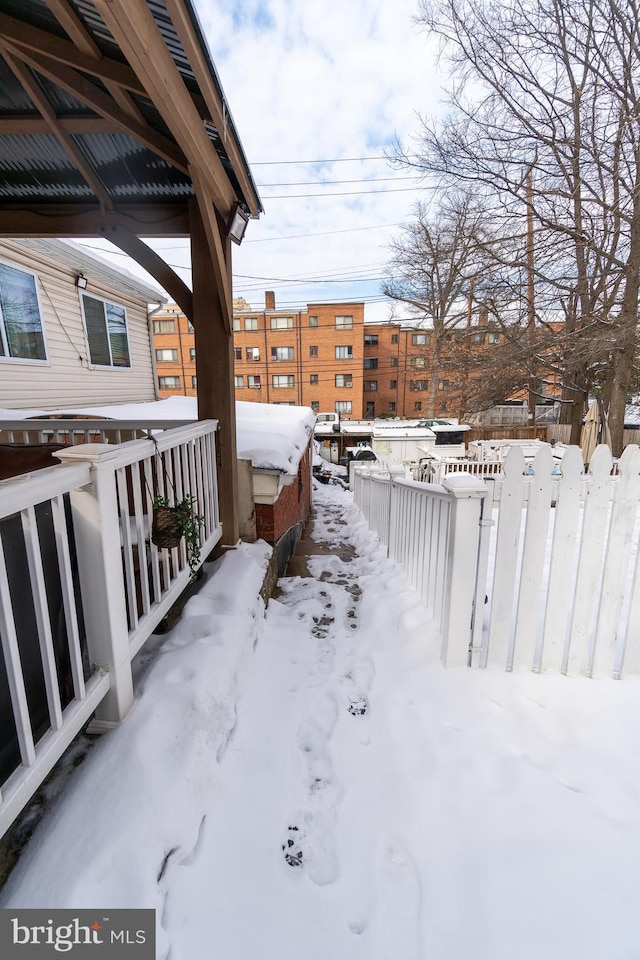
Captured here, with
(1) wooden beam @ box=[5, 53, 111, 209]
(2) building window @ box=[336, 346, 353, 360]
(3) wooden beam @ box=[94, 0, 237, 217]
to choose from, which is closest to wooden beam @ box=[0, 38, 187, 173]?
(1) wooden beam @ box=[5, 53, 111, 209]

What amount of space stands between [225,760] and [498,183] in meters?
12.5

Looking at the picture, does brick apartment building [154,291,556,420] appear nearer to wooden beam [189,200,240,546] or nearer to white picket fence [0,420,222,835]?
wooden beam [189,200,240,546]

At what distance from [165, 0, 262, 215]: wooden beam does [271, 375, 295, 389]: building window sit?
91.9ft

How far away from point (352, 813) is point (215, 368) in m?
2.79

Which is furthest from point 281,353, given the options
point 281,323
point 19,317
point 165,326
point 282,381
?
point 19,317

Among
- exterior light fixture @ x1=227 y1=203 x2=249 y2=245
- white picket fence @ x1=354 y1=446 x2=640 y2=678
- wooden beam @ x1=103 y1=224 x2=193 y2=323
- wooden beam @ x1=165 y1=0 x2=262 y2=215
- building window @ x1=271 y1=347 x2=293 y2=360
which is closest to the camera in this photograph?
wooden beam @ x1=165 y1=0 x2=262 y2=215

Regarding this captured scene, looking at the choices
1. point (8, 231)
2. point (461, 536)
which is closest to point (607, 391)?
point (461, 536)

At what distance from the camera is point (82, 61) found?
184 cm

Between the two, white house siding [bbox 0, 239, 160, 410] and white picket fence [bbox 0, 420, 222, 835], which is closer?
white picket fence [bbox 0, 420, 222, 835]

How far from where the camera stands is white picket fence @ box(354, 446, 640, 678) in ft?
6.97

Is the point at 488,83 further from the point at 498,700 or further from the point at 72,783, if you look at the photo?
the point at 72,783
